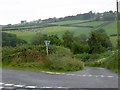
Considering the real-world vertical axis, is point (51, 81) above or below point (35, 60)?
above

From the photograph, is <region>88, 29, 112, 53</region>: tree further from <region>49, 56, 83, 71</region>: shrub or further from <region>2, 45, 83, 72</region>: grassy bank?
<region>49, 56, 83, 71</region>: shrub

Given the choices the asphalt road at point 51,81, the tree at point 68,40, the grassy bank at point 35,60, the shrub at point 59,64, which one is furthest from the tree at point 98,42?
the asphalt road at point 51,81

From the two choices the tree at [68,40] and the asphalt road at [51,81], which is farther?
the tree at [68,40]

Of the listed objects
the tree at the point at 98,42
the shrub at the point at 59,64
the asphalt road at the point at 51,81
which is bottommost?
the tree at the point at 98,42

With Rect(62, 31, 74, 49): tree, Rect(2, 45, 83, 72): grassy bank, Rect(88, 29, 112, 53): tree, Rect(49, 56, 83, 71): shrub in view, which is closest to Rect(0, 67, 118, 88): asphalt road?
Rect(2, 45, 83, 72): grassy bank

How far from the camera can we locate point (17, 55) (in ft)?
Result: 90.7

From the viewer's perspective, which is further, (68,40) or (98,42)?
(68,40)

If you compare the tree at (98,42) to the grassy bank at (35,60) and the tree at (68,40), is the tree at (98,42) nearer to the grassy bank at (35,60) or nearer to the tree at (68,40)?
the tree at (68,40)

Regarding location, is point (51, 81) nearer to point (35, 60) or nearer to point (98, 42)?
point (35, 60)

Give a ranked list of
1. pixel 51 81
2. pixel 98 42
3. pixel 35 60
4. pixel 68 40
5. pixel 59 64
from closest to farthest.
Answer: pixel 51 81
pixel 59 64
pixel 35 60
pixel 98 42
pixel 68 40

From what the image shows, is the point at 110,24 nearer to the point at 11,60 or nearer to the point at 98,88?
the point at 11,60

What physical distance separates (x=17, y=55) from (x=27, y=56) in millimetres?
930

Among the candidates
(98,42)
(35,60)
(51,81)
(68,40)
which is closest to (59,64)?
(35,60)

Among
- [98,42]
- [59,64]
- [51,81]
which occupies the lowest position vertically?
[98,42]
